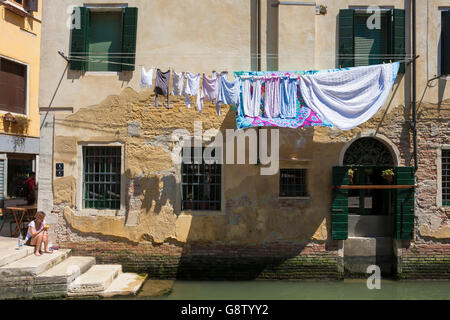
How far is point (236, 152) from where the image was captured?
8.22 meters

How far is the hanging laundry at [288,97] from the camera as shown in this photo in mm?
7375

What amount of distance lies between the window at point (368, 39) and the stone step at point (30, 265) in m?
7.61

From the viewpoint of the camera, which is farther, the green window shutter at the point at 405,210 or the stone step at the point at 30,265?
the green window shutter at the point at 405,210

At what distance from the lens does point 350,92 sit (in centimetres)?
731

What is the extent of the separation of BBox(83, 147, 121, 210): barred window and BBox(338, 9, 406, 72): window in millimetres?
5766

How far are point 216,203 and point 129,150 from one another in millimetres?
2357

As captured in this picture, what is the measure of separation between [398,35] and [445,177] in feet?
11.3

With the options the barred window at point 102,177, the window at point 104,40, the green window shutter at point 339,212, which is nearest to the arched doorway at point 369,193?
the green window shutter at point 339,212

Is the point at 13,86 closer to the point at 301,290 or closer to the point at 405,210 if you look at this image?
the point at 301,290

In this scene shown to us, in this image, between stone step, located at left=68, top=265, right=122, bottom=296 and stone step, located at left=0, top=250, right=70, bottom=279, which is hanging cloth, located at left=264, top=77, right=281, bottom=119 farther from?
stone step, located at left=0, top=250, right=70, bottom=279

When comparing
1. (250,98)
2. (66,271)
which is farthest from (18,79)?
(250,98)

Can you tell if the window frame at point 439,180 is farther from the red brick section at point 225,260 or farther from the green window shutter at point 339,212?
the red brick section at point 225,260

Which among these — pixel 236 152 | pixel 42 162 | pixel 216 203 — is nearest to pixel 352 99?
pixel 236 152

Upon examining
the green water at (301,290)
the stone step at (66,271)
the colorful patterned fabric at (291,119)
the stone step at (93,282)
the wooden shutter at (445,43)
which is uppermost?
the wooden shutter at (445,43)
